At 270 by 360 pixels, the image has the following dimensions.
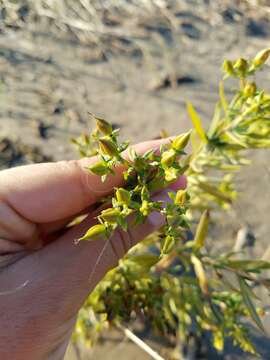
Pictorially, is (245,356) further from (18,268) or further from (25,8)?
(25,8)

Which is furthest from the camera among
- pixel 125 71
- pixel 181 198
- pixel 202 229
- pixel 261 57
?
pixel 125 71

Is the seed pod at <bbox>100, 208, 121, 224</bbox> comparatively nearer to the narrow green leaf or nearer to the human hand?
the human hand

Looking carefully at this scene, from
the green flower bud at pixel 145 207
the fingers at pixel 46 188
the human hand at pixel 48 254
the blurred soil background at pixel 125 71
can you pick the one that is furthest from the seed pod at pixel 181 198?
the blurred soil background at pixel 125 71

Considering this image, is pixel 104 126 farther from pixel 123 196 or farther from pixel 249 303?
pixel 249 303

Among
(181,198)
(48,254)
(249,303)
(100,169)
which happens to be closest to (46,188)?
(48,254)

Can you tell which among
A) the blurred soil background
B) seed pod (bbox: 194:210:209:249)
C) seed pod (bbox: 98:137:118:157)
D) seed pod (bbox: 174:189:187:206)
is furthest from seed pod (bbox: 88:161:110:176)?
the blurred soil background

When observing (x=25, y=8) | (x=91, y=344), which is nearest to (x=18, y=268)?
(x=91, y=344)

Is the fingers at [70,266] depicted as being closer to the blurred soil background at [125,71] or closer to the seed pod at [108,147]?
the seed pod at [108,147]
